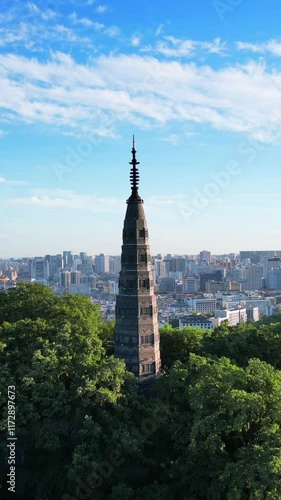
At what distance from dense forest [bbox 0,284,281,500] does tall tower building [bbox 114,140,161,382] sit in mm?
1955

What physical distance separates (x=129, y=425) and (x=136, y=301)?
255 inches

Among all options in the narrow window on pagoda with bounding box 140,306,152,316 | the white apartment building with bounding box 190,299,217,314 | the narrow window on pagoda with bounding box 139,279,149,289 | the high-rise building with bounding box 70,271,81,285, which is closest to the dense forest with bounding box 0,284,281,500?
the narrow window on pagoda with bounding box 140,306,152,316

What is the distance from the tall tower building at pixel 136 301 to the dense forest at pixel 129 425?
1955 millimetres

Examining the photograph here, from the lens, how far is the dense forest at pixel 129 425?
50.1 feet

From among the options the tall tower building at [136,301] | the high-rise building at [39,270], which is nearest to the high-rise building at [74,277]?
the high-rise building at [39,270]

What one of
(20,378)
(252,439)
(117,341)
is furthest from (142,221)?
(252,439)

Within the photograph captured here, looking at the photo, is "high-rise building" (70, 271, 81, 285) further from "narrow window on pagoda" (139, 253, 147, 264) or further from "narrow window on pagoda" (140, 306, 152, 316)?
"narrow window on pagoda" (140, 306, 152, 316)

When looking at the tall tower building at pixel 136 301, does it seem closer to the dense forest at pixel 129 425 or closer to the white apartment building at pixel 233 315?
the dense forest at pixel 129 425

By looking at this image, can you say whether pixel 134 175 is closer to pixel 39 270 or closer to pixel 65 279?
pixel 65 279

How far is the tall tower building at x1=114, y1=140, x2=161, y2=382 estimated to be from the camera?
75.4ft


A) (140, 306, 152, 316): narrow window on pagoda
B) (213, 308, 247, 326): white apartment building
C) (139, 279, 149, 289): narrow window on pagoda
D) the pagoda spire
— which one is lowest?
(213, 308, 247, 326): white apartment building

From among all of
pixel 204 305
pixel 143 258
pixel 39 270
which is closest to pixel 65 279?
pixel 39 270

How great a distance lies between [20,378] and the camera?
63.7ft

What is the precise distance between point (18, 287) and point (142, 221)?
40.3 ft
